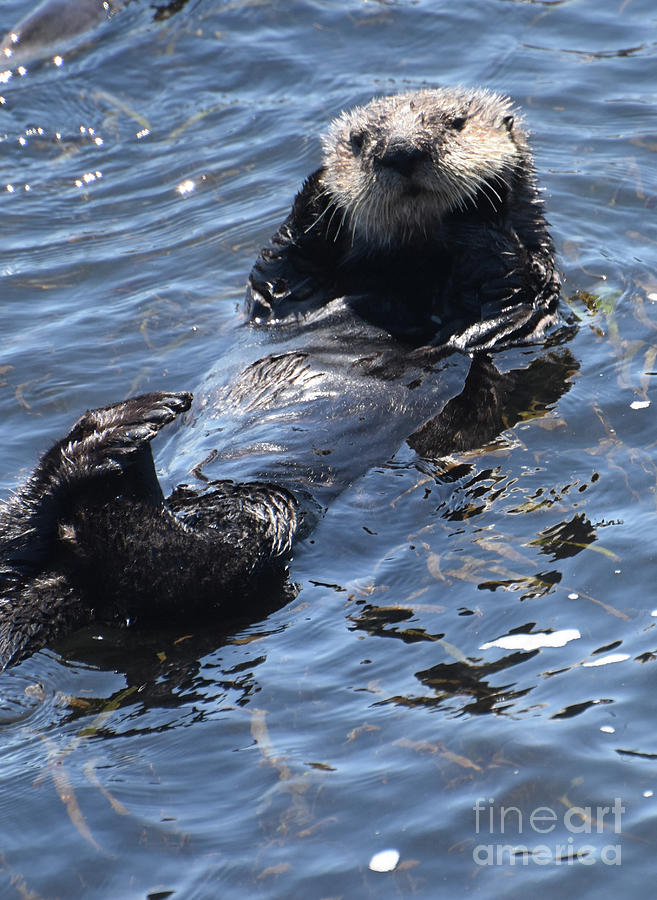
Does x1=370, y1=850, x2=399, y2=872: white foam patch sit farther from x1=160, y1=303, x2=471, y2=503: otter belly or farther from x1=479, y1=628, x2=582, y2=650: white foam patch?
x1=160, y1=303, x2=471, y2=503: otter belly

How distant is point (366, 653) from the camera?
3504mm

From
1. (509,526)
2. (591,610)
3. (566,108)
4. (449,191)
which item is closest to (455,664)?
(591,610)

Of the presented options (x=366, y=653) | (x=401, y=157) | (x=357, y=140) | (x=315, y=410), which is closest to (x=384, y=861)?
(x=366, y=653)

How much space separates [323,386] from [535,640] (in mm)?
1539

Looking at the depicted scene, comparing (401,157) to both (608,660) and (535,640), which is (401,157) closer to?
(535,640)

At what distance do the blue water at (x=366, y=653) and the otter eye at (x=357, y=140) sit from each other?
1159 millimetres

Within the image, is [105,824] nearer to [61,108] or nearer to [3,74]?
[61,108]

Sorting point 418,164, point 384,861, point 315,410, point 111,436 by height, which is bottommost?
point 384,861

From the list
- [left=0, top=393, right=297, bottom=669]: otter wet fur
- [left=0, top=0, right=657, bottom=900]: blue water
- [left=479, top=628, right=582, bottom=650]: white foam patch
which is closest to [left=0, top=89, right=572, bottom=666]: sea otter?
[left=0, top=393, right=297, bottom=669]: otter wet fur

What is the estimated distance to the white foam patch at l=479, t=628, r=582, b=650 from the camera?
11.2 ft

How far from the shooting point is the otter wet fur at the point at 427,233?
5.00 m

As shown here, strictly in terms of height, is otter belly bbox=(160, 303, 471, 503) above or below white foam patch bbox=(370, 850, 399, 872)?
above

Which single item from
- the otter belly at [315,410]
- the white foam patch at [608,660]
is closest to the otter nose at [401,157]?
the otter belly at [315,410]

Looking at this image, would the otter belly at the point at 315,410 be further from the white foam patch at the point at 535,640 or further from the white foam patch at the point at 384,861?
the white foam patch at the point at 384,861
